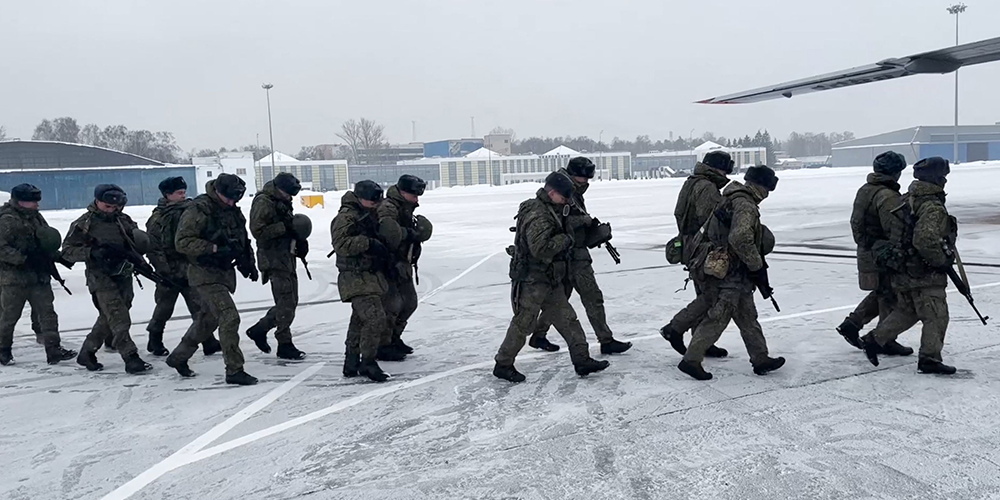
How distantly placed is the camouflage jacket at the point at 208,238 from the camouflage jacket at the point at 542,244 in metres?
2.46

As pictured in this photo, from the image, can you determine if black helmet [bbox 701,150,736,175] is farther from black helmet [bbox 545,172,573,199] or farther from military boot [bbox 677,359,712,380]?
military boot [bbox 677,359,712,380]

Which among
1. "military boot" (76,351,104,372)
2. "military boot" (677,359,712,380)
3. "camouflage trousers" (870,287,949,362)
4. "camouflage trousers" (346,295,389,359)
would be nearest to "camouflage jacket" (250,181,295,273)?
"camouflage trousers" (346,295,389,359)

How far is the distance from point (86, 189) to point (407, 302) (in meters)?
48.7

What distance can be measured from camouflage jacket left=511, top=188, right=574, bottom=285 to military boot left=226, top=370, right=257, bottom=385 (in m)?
2.43

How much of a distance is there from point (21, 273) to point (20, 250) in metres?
0.25

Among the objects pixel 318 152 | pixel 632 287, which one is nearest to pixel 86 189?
pixel 632 287

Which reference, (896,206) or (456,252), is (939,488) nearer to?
(896,206)

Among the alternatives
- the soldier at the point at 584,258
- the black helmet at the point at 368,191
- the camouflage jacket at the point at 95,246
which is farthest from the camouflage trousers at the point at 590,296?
the camouflage jacket at the point at 95,246

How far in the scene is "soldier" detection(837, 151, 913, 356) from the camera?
230 inches

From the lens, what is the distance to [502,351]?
5855 millimetres

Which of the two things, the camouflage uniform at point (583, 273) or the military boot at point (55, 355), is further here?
the military boot at point (55, 355)

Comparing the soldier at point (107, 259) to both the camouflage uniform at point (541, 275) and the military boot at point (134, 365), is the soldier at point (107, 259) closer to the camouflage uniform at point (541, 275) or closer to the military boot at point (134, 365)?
the military boot at point (134, 365)

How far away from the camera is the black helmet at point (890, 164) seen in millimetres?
5906

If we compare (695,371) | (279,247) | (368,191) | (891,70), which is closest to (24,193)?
(279,247)
